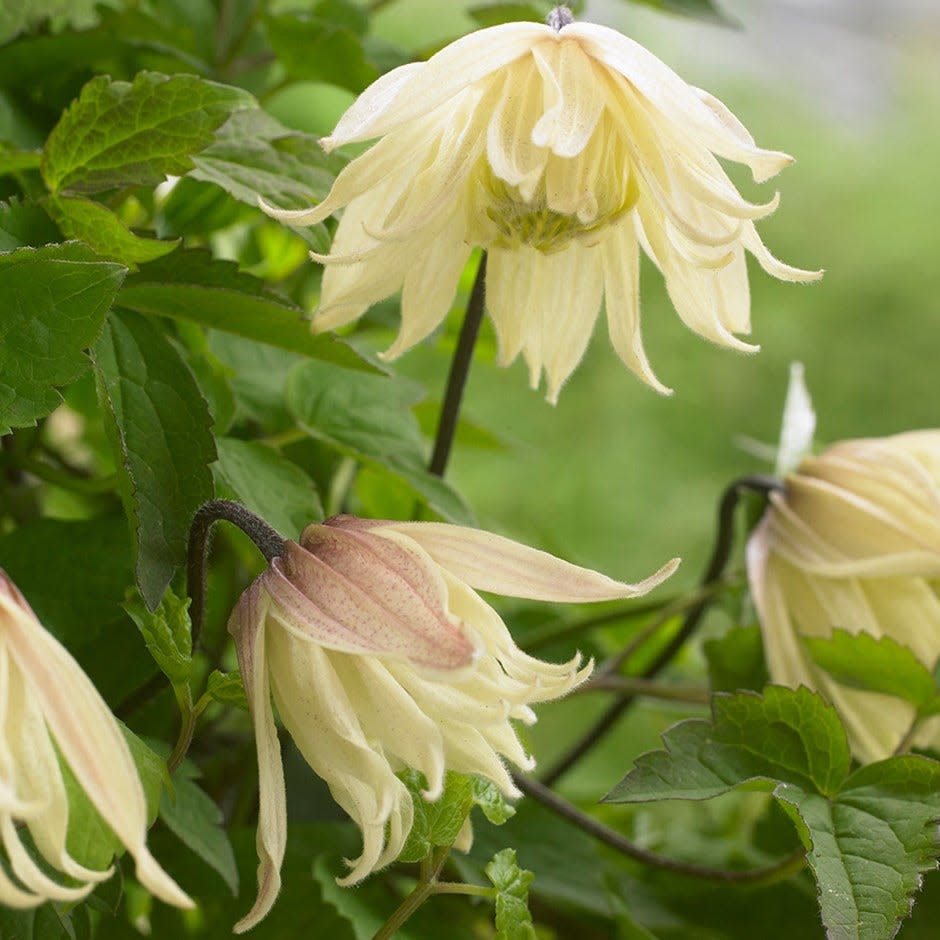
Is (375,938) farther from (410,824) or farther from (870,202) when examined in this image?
(870,202)

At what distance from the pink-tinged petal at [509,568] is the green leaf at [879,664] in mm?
123

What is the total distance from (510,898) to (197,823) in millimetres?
87

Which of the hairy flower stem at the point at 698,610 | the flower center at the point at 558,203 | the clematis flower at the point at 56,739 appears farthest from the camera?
the hairy flower stem at the point at 698,610

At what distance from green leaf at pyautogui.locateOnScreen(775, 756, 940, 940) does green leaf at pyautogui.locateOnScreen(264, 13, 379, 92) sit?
0.86 feet

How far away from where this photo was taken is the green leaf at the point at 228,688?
291 millimetres

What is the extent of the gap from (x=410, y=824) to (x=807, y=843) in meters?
0.10

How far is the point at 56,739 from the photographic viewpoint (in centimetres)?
24

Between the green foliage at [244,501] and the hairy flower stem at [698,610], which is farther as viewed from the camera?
the hairy flower stem at [698,610]

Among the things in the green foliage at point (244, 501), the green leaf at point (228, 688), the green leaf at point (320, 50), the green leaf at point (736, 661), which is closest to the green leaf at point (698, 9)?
the green foliage at point (244, 501)

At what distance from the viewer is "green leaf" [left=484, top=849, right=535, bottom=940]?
0.30 meters

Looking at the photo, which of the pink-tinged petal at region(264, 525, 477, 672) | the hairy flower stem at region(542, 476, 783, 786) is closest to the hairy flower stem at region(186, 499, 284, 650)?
the pink-tinged petal at region(264, 525, 477, 672)

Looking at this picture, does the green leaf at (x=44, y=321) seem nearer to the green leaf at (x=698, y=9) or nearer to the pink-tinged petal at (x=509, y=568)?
the pink-tinged petal at (x=509, y=568)

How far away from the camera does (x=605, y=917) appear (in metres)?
0.45

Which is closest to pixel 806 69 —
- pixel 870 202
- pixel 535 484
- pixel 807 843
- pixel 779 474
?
pixel 870 202
